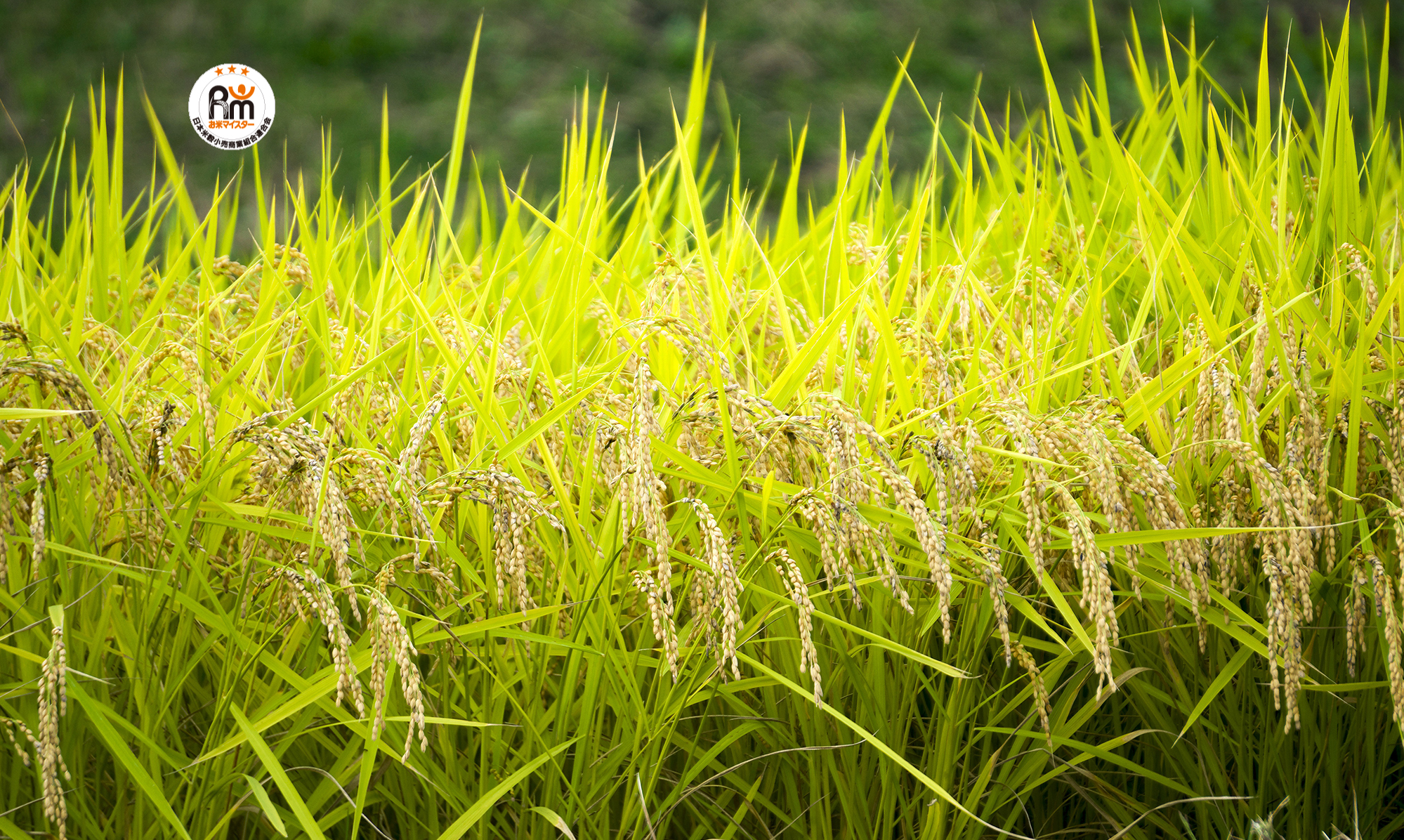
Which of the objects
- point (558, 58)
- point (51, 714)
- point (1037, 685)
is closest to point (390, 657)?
point (51, 714)

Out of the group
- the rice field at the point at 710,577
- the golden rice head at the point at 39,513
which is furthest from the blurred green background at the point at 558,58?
the golden rice head at the point at 39,513

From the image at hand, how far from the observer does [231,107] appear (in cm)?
181

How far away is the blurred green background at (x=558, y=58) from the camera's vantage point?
6.64 m

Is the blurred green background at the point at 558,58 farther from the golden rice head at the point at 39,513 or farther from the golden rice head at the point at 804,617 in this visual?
the golden rice head at the point at 39,513

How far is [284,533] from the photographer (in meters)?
1.15

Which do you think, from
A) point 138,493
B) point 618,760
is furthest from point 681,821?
point 138,493

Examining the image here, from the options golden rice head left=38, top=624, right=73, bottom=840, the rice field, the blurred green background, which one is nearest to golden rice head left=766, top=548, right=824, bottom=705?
the rice field

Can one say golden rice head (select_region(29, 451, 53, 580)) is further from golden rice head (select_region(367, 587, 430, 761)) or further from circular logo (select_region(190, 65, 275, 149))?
circular logo (select_region(190, 65, 275, 149))

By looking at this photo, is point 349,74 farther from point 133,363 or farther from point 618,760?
point 618,760

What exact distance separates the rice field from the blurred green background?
18.5 feet

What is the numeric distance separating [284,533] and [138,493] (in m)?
0.18

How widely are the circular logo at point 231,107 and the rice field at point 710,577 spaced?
389mm

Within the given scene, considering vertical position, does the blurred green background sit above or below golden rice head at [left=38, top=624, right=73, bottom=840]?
above

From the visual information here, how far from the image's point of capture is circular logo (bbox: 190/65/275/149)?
5.83 ft
